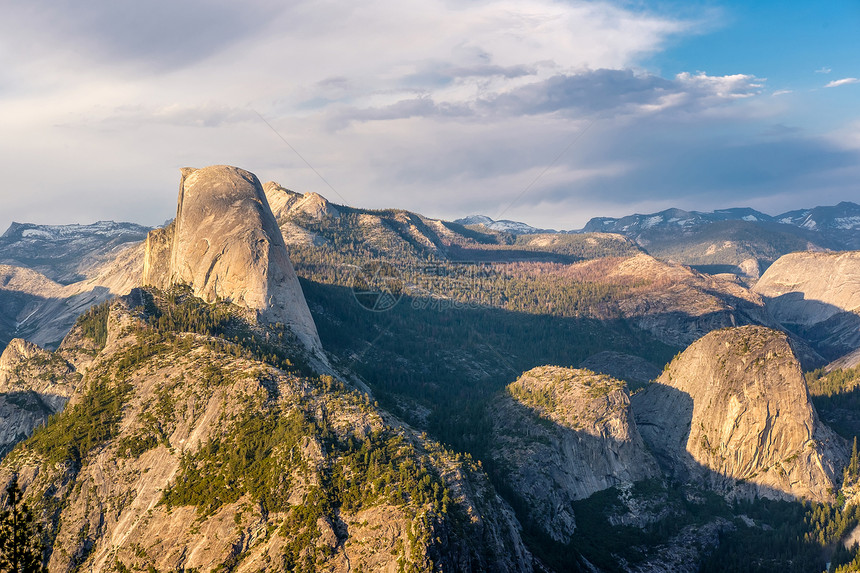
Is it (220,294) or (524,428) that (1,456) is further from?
(524,428)

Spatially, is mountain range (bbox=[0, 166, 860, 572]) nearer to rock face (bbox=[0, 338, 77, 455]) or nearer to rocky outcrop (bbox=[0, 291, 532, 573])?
rocky outcrop (bbox=[0, 291, 532, 573])

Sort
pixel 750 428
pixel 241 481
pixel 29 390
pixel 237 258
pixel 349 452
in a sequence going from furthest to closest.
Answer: pixel 237 258
pixel 29 390
pixel 750 428
pixel 349 452
pixel 241 481

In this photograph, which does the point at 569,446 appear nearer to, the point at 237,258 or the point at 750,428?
the point at 750,428

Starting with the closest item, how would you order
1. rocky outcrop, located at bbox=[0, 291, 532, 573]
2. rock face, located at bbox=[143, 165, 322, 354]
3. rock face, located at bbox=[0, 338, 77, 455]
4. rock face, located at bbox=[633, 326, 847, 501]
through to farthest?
rocky outcrop, located at bbox=[0, 291, 532, 573] → rock face, located at bbox=[0, 338, 77, 455] → rock face, located at bbox=[633, 326, 847, 501] → rock face, located at bbox=[143, 165, 322, 354]

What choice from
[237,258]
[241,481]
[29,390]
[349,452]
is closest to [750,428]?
[349,452]

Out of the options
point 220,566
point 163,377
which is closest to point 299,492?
point 220,566

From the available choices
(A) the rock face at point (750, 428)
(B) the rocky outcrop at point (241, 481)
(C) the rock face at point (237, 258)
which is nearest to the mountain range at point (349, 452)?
(B) the rocky outcrop at point (241, 481)

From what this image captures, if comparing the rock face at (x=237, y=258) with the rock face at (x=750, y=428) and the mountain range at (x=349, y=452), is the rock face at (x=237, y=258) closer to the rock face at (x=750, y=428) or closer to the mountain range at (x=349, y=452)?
the mountain range at (x=349, y=452)

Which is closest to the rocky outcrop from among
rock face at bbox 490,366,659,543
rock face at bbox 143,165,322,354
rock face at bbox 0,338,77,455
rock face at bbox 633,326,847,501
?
rock face at bbox 490,366,659,543

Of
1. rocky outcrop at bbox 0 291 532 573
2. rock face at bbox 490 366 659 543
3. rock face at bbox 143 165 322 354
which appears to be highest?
rock face at bbox 143 165 322 354
